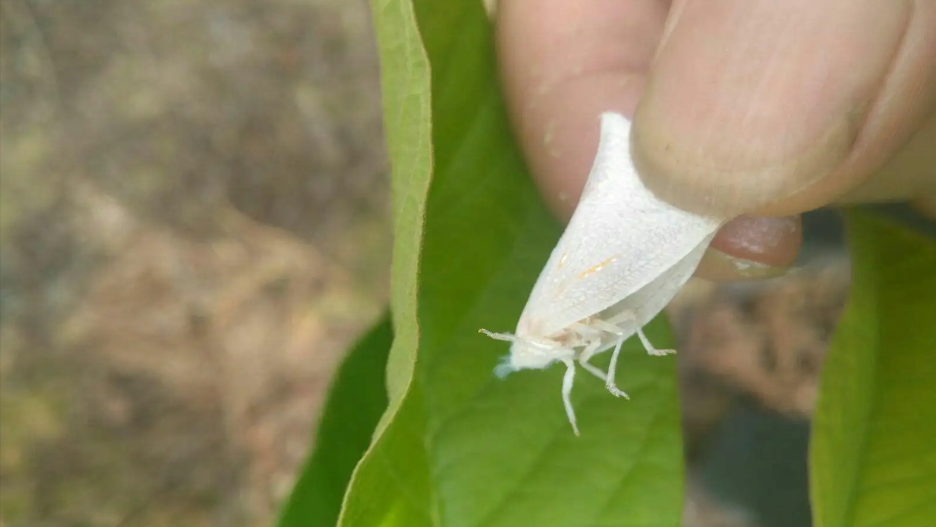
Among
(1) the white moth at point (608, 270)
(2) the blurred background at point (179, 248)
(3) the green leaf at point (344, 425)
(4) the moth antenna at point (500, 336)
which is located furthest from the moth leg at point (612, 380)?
(2) the blurred background at point (179, 248)

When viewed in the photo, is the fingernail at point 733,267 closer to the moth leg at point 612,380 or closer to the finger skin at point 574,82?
the finger skin at point 574,82

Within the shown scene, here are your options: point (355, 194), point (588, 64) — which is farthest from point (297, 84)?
point (588, 64)

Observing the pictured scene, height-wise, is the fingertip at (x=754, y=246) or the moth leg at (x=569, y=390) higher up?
the fingertip at (x=754, y=246)

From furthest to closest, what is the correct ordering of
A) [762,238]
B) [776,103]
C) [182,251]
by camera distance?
1. [182,251]
2. [762,238]
3. [776,103]

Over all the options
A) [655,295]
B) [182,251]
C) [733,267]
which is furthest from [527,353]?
[182,251]

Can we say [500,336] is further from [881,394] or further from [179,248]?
A: [179,248]

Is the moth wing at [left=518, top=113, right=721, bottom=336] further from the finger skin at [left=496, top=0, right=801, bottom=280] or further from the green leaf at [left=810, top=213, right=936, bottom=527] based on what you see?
the green leaf at [left=810, top=213, right=936, bottom=527]

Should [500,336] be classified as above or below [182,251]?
above
